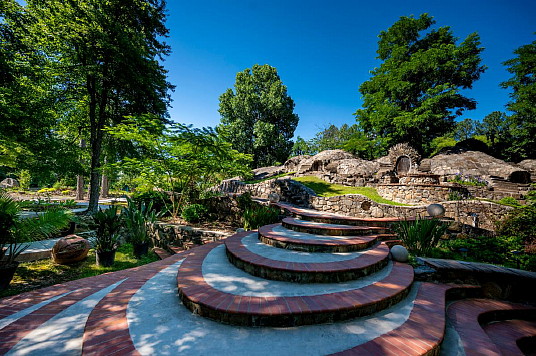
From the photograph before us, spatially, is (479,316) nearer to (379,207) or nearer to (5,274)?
(379,207)

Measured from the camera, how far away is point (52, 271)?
4.40m

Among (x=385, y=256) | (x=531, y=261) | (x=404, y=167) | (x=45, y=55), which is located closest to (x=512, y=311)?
(x=531, y=261)

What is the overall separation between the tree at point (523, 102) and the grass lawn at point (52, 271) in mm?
33092

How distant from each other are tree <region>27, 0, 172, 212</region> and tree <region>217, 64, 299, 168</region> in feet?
47.4

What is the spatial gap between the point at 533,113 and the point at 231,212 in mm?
30513

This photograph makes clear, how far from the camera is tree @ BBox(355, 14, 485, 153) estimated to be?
63.3ft

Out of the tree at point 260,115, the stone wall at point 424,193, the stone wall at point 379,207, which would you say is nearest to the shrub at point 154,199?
the stone wall at point 379,207

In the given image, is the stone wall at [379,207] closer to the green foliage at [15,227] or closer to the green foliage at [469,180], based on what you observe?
the green foliage at [469,180]

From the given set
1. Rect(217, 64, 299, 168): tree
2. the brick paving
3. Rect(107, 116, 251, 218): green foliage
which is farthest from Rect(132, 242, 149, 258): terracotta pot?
Rect(217, 64, 299, 168): tree

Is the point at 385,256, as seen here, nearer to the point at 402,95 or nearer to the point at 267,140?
the point at 267,140

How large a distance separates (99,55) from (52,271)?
10141 mm

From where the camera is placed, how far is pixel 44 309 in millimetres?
2596

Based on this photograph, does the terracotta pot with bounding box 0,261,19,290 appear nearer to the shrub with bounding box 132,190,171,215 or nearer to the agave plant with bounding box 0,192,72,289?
the agave plant with bounding box 0,192,72,289

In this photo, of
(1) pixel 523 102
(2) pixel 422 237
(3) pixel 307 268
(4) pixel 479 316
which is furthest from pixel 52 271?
(1) pixel 523 102
